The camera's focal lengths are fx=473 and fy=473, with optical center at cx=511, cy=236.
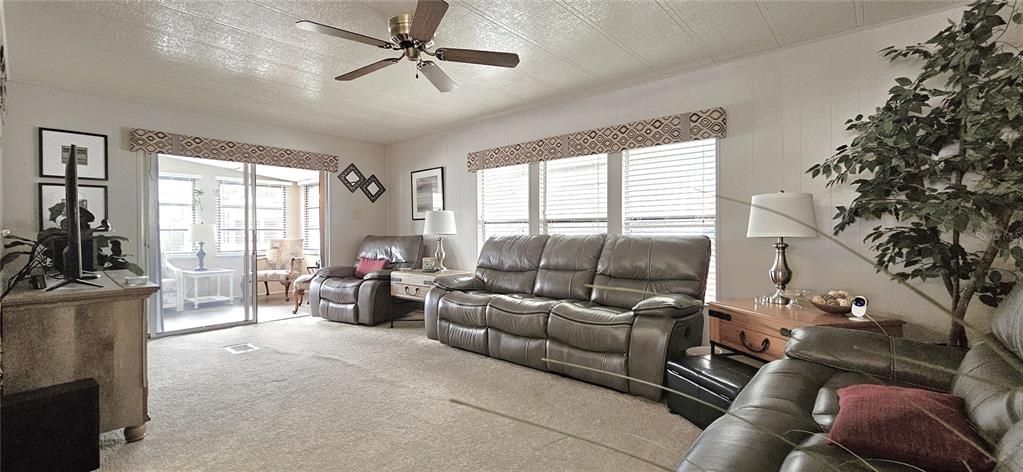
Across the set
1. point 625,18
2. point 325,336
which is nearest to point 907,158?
point 625,18

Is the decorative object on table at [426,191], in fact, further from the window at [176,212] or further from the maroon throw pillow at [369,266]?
the window at [176,212]

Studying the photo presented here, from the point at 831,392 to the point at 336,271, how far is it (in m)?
4.89

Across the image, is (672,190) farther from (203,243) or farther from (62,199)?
(62,199)

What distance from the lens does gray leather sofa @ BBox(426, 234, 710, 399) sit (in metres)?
2.87

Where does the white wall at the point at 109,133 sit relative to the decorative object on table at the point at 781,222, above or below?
above

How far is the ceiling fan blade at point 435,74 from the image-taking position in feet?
9.09

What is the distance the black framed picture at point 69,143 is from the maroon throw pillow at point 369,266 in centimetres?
244

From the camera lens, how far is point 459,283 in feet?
13.8

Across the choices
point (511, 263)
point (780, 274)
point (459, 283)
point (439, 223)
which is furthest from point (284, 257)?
point (780, 274)

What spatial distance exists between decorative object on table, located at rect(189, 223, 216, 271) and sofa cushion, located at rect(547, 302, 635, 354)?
3911 mm

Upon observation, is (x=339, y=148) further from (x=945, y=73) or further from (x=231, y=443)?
(x=945, y=73)

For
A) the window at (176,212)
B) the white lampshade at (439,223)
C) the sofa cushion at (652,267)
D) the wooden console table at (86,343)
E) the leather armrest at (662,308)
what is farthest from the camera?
the white lampshade at (439,223)

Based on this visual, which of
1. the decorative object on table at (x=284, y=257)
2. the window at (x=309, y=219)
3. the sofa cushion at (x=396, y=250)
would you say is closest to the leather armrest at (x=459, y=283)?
the sofa cushion at (x=396, y=250)

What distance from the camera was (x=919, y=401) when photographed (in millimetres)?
1316
